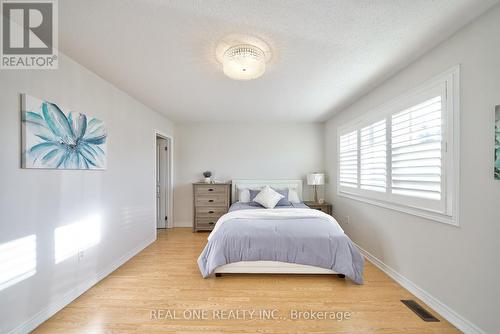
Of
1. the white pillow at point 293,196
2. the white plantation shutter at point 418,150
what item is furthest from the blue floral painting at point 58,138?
the white plantation shutter at point 418,150

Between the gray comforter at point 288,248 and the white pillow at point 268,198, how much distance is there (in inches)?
50.5

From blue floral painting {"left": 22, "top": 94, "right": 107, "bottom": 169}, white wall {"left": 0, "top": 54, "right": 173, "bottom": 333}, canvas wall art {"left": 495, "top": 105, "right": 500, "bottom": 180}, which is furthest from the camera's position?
blue floral painting {"left": 22, "top": 94, "right": 107, "bottom": 169}

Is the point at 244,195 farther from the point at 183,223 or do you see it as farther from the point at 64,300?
the point at 64,300

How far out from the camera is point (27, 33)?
1.68 m

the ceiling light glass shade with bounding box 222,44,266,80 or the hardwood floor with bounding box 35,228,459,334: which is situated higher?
the ceiling light glass shade with bounding box 222,44,266,80

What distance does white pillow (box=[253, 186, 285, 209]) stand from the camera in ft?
12.7

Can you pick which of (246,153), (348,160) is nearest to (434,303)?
(348,160)

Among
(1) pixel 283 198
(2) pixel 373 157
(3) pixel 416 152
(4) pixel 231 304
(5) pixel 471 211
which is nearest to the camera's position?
(5) pixel 471 211

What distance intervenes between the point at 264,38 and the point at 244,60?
245 millimetres

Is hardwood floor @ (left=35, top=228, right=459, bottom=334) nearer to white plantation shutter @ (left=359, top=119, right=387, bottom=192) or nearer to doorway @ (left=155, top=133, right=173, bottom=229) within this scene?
white plantation shutter @ (left=359, top=119, right=387, bottom=192)

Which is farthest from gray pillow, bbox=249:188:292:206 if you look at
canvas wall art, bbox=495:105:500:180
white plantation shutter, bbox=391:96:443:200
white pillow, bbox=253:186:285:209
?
canvas wall art, bbox=495:105:500:180

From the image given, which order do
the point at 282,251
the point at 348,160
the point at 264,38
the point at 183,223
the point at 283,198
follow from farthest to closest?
the point at 183,223
the point at 283,198
the point at 348,160
the point at 282,251
the point at 264,38

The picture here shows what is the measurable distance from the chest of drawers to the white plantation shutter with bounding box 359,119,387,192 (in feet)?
8.83

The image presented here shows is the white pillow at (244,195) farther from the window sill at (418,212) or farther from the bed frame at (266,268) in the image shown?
the window sill at (418,212)
